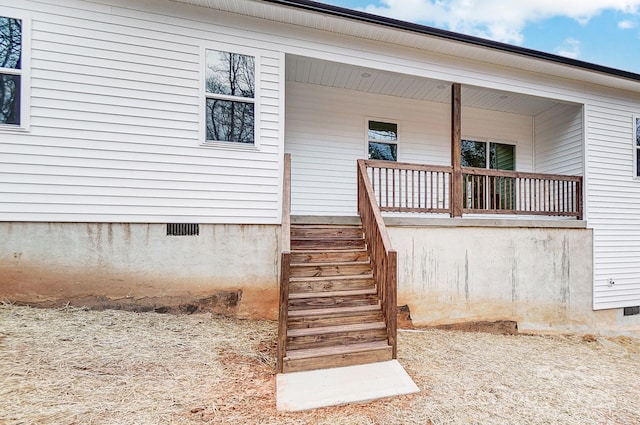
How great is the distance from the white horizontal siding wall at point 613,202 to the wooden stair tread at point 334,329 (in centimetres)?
622

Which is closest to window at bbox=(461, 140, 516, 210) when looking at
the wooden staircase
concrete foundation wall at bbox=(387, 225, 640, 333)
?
concrete foundation wall at bbox=(387, 225, 640, 333)

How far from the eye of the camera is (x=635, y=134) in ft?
24.4

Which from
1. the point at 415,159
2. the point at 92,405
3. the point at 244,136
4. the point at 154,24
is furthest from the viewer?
the point at 415,159

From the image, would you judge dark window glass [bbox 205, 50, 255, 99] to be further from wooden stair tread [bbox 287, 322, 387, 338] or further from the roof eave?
wooden stair tread [bbox 287, 322, 387, 338]

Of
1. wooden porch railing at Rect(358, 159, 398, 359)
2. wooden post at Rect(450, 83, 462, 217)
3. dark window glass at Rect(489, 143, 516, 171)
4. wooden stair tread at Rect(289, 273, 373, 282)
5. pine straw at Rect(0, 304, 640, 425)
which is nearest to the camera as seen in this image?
pine straw at Rect(0, 304, 640, 425)

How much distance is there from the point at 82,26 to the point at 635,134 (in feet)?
37.5

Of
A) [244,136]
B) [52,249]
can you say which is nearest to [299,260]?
[244,136]

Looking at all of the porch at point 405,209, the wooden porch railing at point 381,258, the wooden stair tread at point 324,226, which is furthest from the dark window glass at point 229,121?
the wooden porch railing at point 381,258

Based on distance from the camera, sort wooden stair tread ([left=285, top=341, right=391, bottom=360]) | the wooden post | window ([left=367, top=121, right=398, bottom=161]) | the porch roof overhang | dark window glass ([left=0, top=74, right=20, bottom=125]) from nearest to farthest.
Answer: wooden stair tread ([left=285, top=341, right=391, bottom=360])
dark window glass ([left=0, top=74, right=20, bottom=125])
the porch roof overhang
the wooden post
window ([left=367, top=121, right=398, bottom=161])

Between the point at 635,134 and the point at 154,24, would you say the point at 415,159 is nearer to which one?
the point at 635,134

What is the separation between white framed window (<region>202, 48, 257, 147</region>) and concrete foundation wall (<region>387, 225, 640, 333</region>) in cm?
303

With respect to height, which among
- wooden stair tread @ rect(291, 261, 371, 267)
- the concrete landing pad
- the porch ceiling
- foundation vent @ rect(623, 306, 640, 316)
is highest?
the porch ceiling

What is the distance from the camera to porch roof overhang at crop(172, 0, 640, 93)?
16.2 ft

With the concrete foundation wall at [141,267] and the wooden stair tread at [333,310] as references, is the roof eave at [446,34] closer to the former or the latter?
the concrete foundation wall at [141,267]
